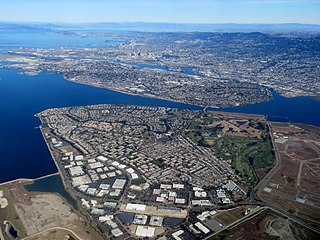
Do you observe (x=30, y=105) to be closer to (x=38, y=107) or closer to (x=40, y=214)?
(x=38, y=107)

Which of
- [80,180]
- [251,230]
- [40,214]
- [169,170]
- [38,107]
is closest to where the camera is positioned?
[251,230]

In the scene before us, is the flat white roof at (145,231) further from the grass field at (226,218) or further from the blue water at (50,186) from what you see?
the blue water at (50,186)

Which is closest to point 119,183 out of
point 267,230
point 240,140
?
point 267,230

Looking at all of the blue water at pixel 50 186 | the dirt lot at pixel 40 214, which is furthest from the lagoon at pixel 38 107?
the dirt lot at pixel 40 214

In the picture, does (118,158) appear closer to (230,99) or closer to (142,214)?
(142,214)

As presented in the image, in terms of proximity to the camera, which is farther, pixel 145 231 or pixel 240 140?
pixel 240 140

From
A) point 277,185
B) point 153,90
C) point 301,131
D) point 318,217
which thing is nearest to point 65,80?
point 153,90

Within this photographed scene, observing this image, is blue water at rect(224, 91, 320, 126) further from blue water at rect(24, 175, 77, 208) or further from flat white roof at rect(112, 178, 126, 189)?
blue water at rect(24, 175, 77, 208)
